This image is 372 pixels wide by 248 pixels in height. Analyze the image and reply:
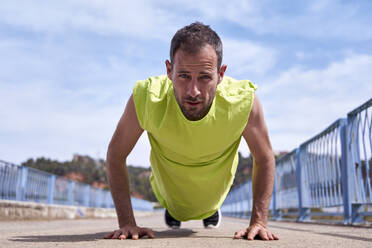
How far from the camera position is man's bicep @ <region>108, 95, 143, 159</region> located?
282cm

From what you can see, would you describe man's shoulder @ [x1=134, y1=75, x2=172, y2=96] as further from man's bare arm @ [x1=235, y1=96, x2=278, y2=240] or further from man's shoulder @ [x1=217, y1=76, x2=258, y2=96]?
man's bare arm @ [x1=235, y1=96, x2=278, y2=240]

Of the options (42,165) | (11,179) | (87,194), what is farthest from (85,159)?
(11,179)

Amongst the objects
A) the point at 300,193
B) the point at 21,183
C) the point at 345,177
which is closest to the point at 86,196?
the point at 21,183

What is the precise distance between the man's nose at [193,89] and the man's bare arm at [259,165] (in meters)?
0.56

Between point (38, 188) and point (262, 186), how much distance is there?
9332mm

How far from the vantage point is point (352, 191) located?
587 cm

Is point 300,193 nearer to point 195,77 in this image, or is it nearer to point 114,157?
point 114,157

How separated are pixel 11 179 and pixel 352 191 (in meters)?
7.31

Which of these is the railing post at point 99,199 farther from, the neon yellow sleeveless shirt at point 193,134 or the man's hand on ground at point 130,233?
the man's hand on ground at point 130,233

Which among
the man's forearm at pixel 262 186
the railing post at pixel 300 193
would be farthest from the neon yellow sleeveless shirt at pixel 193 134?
the railing post at pixel 300 193

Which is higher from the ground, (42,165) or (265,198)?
(42,165)

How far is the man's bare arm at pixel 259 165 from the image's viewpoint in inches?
111

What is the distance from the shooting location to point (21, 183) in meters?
9.66

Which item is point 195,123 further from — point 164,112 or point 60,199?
point 60,199
